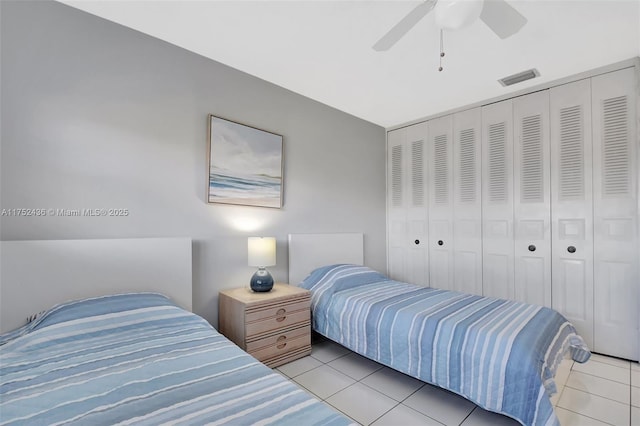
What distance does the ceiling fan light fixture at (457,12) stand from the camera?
1.47 meters

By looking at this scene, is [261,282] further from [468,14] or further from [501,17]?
[501,17]

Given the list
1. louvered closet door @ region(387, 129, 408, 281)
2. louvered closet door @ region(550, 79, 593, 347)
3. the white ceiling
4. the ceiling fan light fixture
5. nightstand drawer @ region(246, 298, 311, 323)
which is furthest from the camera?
louvered closet door @ region(387, 129, 408, 281)

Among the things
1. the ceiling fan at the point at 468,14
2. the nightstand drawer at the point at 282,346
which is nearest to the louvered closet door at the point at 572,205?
the ceiling fan at the point at 468,14

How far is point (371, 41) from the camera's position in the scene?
7.38 ft

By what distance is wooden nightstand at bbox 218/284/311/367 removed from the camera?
2244mm

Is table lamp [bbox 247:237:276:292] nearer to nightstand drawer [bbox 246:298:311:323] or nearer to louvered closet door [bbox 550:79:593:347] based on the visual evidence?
nightstand drawer [bbox 246:298:311:323]

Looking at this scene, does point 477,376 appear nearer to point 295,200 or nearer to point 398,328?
point 398,328

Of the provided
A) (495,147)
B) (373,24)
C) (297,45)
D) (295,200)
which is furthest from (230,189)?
(495,147)

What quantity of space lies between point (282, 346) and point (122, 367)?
1384mm

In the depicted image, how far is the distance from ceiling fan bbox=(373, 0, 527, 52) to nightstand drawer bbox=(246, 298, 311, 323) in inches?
81.5

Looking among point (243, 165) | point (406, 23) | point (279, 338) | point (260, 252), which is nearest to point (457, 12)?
point (406, 23)

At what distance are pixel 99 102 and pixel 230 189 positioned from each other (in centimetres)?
107

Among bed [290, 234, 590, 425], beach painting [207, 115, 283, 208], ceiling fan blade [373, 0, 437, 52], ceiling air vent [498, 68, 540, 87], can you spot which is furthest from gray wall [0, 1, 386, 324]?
ceiling air vent [498, 68, 540, 87]

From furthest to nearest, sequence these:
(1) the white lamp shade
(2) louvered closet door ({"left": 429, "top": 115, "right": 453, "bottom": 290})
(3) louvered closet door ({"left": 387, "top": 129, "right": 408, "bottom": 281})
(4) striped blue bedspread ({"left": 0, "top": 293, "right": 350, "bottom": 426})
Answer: (3) louvered closet door ({"left": 387, "top": 129, "right": 408, "bottom": 281}) → (2) louvered closet door ({"left": 429, "top": 115, "right": 453, "bottom": 290}) → (1) the white lamp shade → (4) striped blue bedspread ({"left": 0, "top": 293, "right": 350, "bottom": 426})
